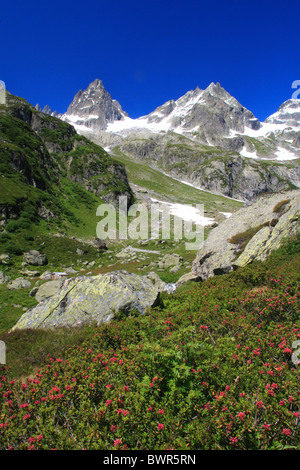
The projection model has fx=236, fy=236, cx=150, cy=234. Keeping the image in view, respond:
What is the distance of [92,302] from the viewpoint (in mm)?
11812

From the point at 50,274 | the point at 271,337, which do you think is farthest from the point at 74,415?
the point at 50,274

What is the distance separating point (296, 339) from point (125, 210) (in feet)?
246

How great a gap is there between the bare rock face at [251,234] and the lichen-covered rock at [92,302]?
27.5 feet

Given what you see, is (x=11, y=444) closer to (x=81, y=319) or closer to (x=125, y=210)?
(x=81, y=319)

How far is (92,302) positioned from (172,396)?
7635 millimetres

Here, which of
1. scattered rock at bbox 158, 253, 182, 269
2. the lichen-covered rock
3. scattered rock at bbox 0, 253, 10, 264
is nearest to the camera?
the lichen-covered rock

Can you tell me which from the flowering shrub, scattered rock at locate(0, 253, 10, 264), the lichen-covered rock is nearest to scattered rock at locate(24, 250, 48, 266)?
scattered rock at locate(0, 253, 10, 264)

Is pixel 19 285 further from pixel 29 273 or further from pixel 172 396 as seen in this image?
pixel 172 396

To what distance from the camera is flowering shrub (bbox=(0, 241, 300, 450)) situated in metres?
4.26

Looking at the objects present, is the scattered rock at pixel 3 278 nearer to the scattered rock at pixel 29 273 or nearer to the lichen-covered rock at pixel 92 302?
the scattered rock at pixel 29 273

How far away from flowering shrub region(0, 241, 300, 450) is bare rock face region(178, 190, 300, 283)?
386 inches

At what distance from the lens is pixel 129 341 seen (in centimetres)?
841

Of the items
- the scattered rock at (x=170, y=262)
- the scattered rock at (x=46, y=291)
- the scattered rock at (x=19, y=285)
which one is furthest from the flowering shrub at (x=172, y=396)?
the scattered rock at (x=170, y=262)

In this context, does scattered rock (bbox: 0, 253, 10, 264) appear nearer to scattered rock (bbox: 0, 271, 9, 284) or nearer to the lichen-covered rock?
scattered rock (bbox: 0, 271, 9, 284)
